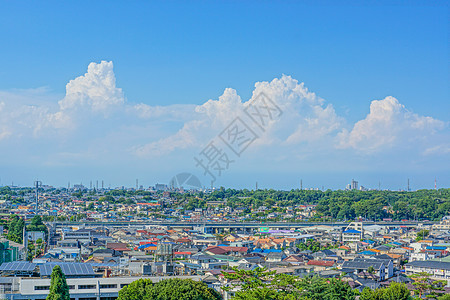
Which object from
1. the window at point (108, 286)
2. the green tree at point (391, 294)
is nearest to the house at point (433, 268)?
the green tree at point (391, 294)

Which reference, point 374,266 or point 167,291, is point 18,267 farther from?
point 374,266

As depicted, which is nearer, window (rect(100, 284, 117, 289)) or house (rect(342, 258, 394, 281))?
window (rect(100, 284, 117, 289))

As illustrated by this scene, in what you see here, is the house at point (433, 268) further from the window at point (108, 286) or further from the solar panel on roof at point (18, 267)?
the solar panel on roof at point (18, 267)

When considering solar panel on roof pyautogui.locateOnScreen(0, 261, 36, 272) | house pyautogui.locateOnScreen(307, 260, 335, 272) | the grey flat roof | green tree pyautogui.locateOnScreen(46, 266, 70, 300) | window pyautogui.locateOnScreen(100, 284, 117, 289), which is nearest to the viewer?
green tree pyautogui.locateOnScreen(46, 266, 70, 300)

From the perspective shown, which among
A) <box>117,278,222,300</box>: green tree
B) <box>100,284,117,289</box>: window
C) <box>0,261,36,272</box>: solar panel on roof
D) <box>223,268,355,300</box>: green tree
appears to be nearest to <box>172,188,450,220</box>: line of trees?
<box>223,268,355,300</box>: green tree

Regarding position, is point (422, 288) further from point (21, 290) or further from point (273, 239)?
point (273, 239)

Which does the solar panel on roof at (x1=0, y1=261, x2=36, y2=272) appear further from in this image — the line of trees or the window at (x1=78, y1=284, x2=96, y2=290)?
the line of trees

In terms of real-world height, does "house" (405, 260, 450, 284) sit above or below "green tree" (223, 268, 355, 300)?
below

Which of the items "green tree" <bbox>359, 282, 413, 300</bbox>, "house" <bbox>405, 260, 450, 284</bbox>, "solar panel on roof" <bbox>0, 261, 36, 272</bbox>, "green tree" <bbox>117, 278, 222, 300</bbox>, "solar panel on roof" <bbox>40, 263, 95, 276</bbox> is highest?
"solar panel on roof" <bbox>0, 261, 36, 272</bbox>

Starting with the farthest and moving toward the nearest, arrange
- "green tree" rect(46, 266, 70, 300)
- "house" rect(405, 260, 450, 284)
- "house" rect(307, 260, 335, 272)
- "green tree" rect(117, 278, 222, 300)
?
"house" rect(307, 260, 335, 272) → "house" rect(405, 260, 450, 284) → "green tree" rect(117, 278, 222, 300) → "green tree" rect(46, 266, 70, 300)

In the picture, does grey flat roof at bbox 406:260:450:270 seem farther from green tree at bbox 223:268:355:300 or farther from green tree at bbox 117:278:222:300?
green tree at bbox 117:278:222:300
